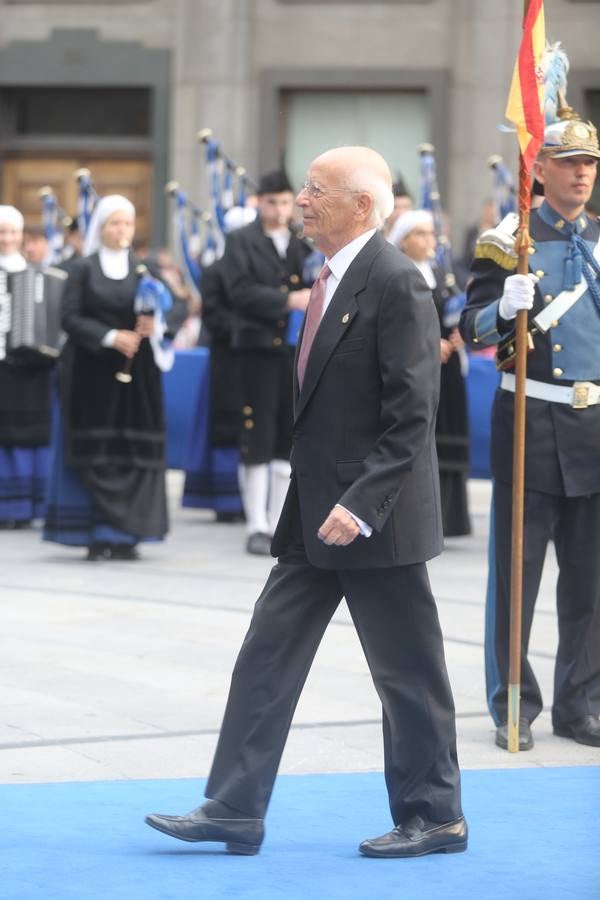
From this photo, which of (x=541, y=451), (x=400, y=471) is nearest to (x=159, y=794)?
(x=400, y=471)

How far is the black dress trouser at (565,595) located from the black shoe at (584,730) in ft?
0.06

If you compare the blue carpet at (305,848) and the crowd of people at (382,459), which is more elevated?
the crowd of people at (382,459)

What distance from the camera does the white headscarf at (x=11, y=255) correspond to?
40.8ft

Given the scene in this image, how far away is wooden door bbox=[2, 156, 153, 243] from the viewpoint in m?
22.0

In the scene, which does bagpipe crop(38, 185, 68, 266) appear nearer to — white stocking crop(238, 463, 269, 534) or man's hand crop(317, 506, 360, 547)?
white stocking crop(238, 463, 269, 534)

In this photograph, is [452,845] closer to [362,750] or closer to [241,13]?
[362,750]

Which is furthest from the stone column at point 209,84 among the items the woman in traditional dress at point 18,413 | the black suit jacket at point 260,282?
the black suit jacket at point 260,282

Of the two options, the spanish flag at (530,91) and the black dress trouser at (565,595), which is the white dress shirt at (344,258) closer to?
the spanish flag at (530,91)

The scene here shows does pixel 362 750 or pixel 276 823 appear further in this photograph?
pixel 362 750

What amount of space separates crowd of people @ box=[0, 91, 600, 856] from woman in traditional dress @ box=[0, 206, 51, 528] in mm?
1844

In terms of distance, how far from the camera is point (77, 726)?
21.1 ft

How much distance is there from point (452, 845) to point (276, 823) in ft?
1.69

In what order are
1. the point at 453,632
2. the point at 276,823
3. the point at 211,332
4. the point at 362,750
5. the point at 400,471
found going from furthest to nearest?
the point at 211,332, the point at 453,632, the point at 362,750, the point at 276,823, the point at 400,471

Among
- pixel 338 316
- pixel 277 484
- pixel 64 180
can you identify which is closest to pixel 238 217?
pixel 277 484
